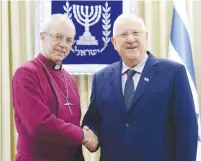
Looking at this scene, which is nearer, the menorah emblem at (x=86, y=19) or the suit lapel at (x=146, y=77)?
the suit lapel at (x=146, y=77)

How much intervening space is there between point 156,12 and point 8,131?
1882 millimetres

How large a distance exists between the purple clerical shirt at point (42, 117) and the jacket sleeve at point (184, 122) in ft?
1.81

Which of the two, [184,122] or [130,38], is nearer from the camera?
[184,122]

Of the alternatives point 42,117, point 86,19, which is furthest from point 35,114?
point 86,19

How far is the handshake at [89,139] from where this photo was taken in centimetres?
204

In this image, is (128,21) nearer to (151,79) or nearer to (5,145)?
(151,79)

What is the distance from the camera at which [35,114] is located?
1.88 meters

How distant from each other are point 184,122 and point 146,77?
0.32 metres

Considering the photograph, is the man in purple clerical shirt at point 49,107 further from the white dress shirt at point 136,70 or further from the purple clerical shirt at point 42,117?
the white dress shirt at point 136,70

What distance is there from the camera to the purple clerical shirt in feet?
6.18

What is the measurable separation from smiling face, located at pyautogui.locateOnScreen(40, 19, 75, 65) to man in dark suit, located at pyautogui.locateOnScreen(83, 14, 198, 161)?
287mm

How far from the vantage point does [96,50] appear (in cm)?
345

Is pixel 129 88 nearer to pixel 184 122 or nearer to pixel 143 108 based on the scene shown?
pixel 143 108

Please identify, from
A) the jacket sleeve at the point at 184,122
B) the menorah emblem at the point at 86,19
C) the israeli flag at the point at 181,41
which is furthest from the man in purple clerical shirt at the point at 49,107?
the israeli flag at the point at 181,41
